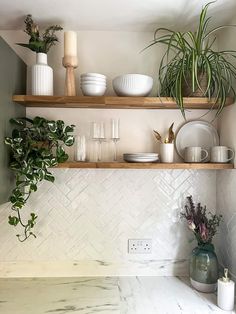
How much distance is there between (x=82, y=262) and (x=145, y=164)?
737mm

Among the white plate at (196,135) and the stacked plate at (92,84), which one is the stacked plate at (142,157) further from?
the stacked plate at (92,84)

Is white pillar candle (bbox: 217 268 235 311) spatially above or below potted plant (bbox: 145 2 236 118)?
below

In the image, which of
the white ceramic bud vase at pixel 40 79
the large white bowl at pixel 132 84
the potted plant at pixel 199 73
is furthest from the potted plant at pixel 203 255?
the white ceramic bud vase at pixel 40 79

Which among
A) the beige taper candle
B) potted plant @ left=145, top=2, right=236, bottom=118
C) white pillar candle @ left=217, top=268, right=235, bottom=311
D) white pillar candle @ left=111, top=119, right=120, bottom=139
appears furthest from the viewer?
white pillar candle @ left=111, top=119, right=120, bottom=139

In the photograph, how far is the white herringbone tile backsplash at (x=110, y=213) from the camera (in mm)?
1653

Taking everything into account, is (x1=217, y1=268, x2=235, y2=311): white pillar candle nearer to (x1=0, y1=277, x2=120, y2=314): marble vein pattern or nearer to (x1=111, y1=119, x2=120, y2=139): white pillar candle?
(x1=0, y1=277, x2=120, y2=314): marble vein pattern

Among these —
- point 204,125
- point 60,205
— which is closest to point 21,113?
point 60,205

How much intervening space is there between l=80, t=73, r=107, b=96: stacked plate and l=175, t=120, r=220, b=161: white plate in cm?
57

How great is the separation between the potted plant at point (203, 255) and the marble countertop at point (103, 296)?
0.06 metres

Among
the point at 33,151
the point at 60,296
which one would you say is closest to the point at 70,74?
the point at 33,151

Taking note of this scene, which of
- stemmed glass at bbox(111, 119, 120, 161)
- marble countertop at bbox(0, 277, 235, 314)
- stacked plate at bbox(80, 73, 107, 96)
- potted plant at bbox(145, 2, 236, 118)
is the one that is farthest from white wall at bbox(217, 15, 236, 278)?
stacked plate at bbox(80, 73, 107, 96)

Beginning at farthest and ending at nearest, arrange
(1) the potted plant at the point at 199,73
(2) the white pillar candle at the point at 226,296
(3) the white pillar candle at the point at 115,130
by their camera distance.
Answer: (3) the white pillar candle at the point at 115,130
(1) the potted plant at the point at 199,73
(2) the white pillar candle at the point at 226,296

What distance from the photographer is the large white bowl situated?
145 cm

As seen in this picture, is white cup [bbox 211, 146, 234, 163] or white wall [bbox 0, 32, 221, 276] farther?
white wall [bbox 0, 32, 221, 276]
